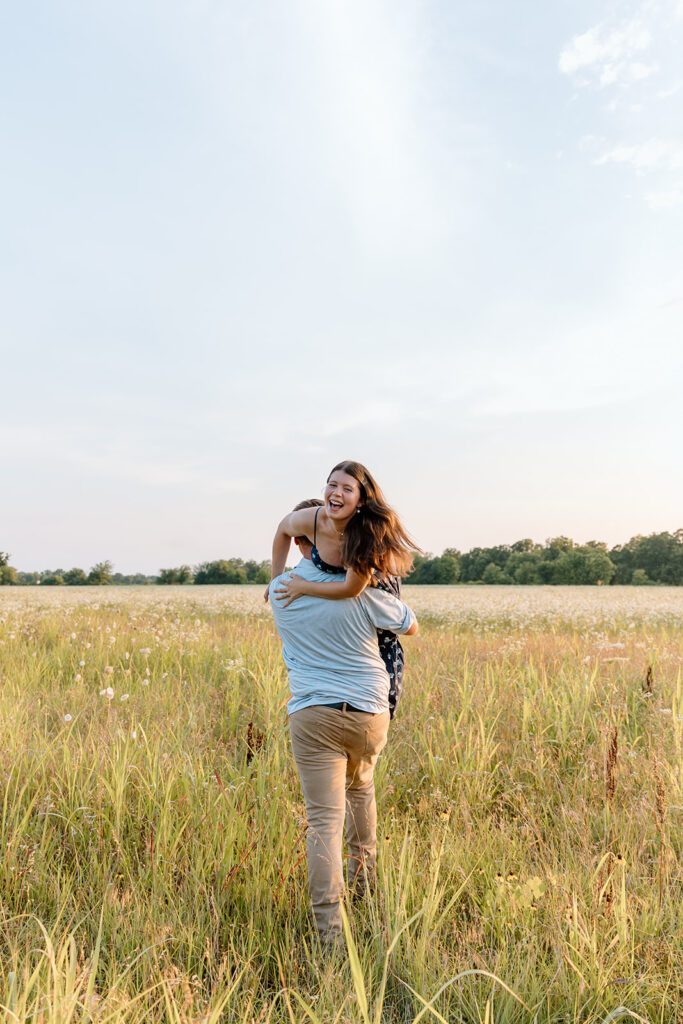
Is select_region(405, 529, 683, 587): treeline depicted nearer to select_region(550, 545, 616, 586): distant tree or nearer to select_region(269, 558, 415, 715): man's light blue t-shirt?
select_region(550, 545, 616, 586): distant tree

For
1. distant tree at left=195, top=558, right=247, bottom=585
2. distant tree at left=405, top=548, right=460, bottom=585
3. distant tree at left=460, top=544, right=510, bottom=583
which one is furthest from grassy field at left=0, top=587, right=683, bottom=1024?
distant tree at left=460, top=544, right=510, bottom=583

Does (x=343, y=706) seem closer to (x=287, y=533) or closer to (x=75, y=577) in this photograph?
(x=287, y=533)

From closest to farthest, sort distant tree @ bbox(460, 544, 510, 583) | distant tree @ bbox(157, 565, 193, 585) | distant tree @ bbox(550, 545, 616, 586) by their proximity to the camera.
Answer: distant tree @ bbox(157, 565, 193, 585) → distant tree @ bbox(550, 545, 616, 586) → distant tree @ bbox(460, 544, 510, 583)

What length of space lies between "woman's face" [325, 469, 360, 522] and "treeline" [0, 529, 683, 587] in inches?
2518

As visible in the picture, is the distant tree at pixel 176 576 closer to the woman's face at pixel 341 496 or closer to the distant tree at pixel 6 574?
the distant tree at pixel 6 574

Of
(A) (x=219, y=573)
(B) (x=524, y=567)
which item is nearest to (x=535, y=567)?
(B) (x=524, y=567)

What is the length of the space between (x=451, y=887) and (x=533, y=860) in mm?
675

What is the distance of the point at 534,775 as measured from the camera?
4.67m

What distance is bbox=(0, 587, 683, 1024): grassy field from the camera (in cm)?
247

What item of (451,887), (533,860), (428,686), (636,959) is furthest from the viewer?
(428,686)

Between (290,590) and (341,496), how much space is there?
0.51m

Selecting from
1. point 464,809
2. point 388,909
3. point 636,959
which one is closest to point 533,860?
point 464,809

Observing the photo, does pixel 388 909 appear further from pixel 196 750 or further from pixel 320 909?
pixel 196 750

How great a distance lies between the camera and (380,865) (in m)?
3.16
